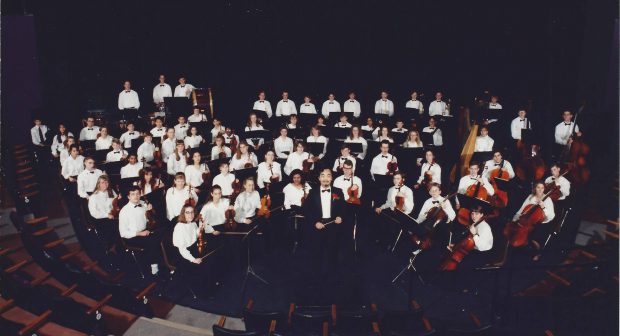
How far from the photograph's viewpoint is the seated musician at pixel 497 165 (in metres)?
8.27

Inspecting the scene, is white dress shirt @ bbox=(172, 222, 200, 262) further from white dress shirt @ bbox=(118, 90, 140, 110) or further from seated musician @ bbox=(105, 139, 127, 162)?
white dress shirt @ bbox=(118, 90, 140, 110)

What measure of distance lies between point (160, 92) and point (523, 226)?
379 inches

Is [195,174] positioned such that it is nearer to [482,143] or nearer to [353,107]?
[353,107]

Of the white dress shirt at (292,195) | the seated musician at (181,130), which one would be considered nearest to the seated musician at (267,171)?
the white dress shirt at (292,195)

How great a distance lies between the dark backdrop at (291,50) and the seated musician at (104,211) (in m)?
6.32

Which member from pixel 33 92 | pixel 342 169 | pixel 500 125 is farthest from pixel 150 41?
pixel 500 125

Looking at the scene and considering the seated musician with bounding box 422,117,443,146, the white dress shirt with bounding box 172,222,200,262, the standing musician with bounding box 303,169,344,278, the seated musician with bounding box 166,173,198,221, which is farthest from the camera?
the seated musician with bounding box 422,117,443,146

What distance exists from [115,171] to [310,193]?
3.44 metres

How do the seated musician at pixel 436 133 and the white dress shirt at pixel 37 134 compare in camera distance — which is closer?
the seated musician at pixel 436 133

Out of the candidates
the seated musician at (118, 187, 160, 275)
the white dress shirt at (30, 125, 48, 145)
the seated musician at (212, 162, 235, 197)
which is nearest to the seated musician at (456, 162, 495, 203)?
the seated musician at (212, 162, 235, 197)

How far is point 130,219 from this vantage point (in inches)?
263

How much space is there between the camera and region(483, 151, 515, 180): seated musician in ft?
27.1

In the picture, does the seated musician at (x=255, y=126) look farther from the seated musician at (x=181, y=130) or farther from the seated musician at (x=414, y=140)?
the seated musician at (x=414, y=140)

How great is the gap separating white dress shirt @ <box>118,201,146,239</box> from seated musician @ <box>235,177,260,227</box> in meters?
1.43
